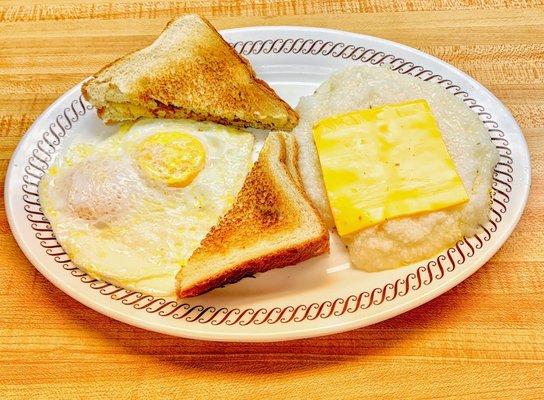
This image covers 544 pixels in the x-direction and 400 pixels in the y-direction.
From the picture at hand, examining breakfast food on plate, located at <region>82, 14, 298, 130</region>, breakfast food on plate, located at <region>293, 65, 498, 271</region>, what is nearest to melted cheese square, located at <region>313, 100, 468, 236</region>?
breakfast food on plate, located at <region>293, 65, 498, 271</region>

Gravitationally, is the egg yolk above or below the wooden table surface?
above

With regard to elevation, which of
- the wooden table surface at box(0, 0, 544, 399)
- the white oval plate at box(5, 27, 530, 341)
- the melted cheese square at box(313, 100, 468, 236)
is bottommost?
the wooden table surface at box(0, 0, 544, 399)

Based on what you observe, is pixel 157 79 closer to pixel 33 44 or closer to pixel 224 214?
pixel 224 214

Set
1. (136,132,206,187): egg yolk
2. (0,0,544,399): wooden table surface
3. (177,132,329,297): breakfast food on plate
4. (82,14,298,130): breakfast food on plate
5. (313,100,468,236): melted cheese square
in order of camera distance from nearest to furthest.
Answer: (0,0,544,399): wooden table surface < (177,132,329,297): breakfast food on plate < (313,100,468,236): melted cheese square < (136,132,206,187): egg yolk < (82,14,298,130): breakfast food on plate

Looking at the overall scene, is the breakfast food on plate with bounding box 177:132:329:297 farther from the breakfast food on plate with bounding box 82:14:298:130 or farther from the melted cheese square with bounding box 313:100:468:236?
the breakfast food on plate with bounding box 82:14:298:130

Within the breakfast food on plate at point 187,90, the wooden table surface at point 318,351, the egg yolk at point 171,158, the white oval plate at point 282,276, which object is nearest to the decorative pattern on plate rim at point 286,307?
the white oval plate at point 282,276
